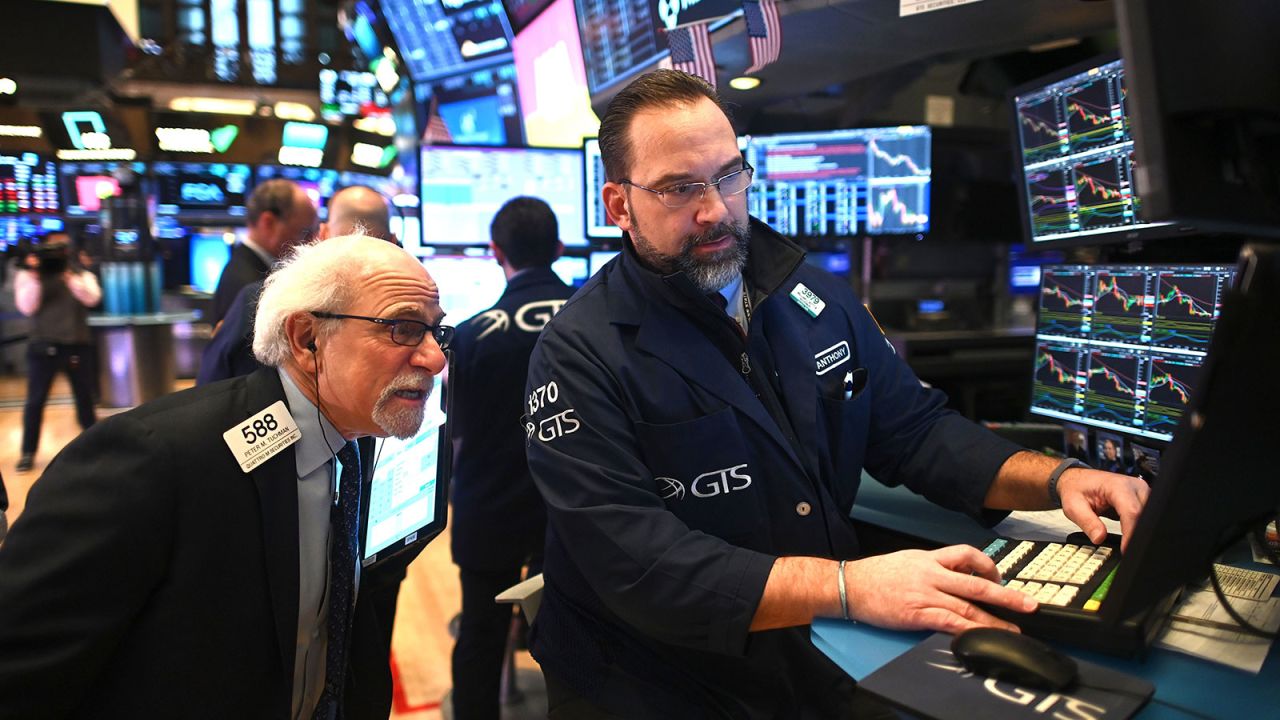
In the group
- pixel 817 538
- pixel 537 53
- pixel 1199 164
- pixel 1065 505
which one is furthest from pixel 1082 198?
pixel 537 53

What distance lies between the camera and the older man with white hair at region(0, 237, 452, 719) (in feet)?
3.94

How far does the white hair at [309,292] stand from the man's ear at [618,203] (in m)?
0.46

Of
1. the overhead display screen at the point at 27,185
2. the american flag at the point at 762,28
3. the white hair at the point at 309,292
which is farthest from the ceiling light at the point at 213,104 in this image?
the white hair at the point at 309,292

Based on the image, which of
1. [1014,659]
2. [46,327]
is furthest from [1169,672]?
[46,327]

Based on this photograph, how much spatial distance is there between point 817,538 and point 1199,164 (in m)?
0.88

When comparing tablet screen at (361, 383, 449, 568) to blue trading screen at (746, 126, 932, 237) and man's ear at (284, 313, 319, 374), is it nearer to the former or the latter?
man's ear at (284, 313, 319, 374)

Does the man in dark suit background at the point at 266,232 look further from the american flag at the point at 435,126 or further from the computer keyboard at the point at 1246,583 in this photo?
the computer keyboard at the point at 1246,583

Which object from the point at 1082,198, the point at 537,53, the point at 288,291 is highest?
the point at 537,53

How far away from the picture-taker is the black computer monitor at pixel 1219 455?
792 millimetres

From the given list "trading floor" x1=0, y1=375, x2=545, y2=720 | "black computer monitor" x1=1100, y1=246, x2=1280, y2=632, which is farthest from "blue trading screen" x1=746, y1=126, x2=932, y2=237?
"black computer monitor" x1=1100, y1=246, x2=1280, y2=632

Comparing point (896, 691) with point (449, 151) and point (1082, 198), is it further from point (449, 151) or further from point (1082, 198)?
point (449, 151)

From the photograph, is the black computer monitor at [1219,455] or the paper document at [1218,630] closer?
the black computer monitor at [1219,455]

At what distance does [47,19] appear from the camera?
7.60 meters

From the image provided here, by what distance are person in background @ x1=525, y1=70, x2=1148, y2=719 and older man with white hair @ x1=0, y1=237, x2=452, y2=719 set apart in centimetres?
32
